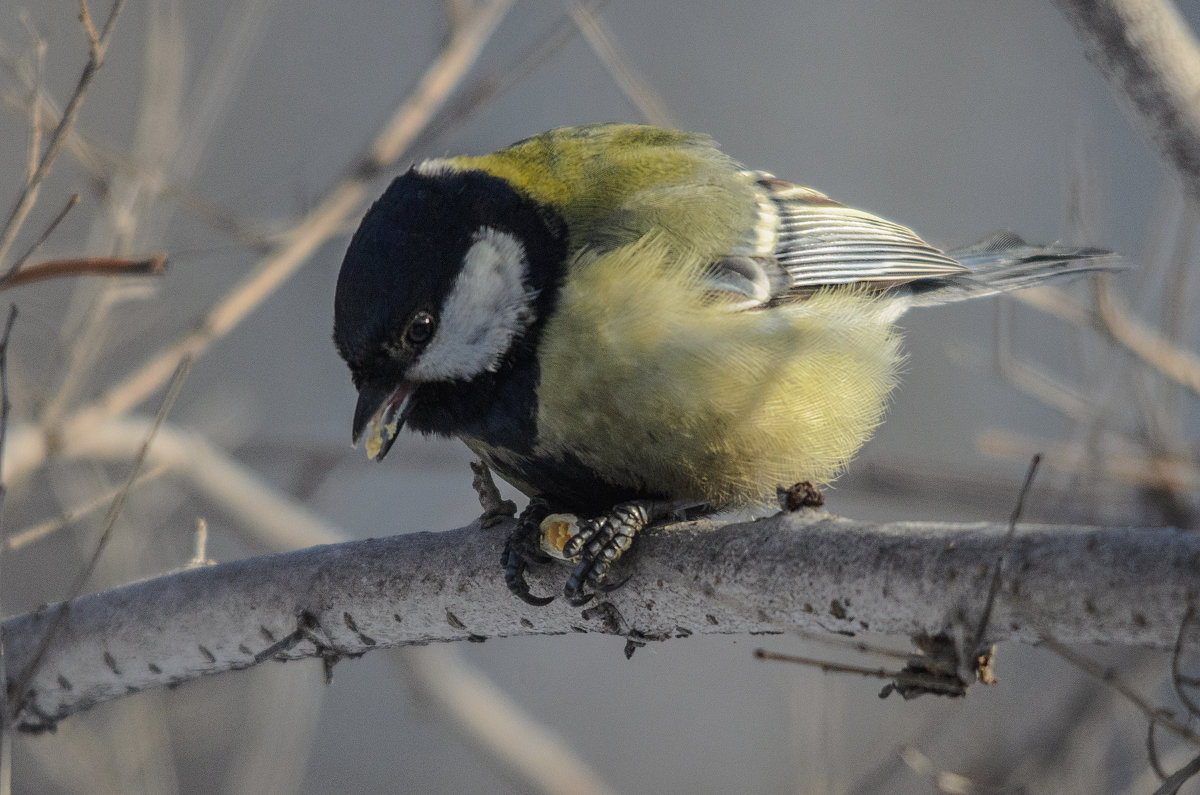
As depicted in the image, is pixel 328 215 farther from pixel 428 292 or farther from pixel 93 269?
pixel 93 269

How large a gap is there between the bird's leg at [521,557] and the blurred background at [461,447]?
782 millimetres

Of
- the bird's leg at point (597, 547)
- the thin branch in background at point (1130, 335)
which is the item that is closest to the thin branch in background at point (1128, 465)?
the thin branch in background at point (1130, 335)

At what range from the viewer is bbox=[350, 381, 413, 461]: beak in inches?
89.2

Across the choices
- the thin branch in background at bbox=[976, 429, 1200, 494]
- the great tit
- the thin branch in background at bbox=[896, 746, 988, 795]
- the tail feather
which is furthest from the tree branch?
the tail feather

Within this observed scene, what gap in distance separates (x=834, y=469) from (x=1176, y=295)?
114 cm

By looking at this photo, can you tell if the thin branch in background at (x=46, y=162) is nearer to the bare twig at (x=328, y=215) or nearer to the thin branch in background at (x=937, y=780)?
the bare twig at (x=328, y=215)

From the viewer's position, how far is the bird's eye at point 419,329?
87.9 inches

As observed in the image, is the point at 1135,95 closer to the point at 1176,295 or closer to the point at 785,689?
the point at 1176,295

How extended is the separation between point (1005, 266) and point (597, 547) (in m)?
1.70

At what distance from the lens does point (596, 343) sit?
2.19 metres

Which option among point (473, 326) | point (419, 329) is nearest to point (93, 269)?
point (419, 329)

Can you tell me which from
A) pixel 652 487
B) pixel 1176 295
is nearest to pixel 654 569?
pixel 652 487

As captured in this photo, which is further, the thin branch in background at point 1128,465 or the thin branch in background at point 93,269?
the thin branch in background at point 1128,465

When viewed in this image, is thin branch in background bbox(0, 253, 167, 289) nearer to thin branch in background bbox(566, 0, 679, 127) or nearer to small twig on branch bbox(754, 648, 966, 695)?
small twig on branch bbox(754, 648, 966, 695)
